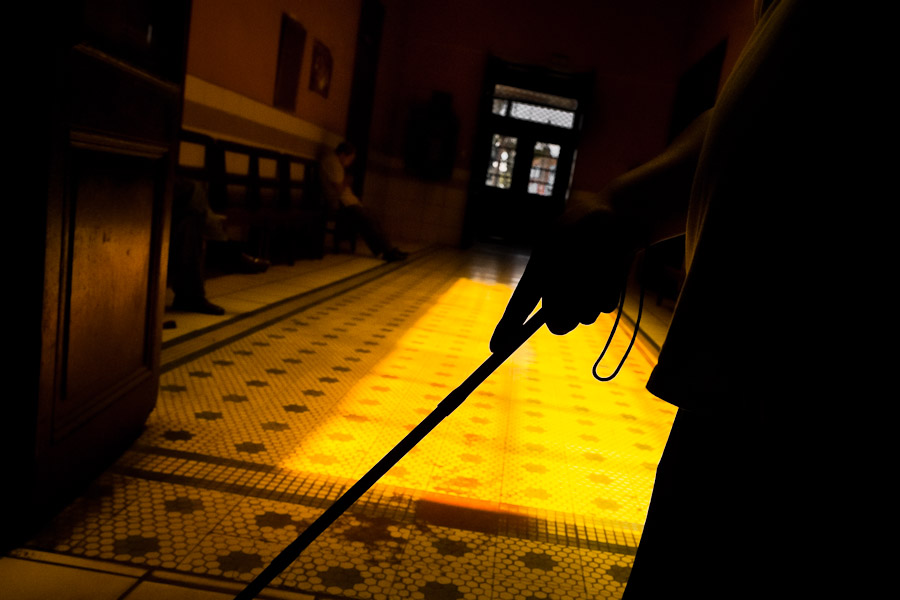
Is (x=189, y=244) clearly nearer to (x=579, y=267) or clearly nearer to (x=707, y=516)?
(x=579, y=267)

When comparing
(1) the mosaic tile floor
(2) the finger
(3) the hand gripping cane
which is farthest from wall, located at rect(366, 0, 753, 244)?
(2) the finger

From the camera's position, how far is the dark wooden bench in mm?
5203

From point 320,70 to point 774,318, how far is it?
832cm

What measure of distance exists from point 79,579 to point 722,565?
1295 mm

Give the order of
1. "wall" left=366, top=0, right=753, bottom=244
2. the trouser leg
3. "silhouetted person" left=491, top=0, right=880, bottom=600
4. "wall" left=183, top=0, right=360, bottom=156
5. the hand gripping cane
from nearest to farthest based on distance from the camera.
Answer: "silhouetted person" left=491, top=0, right=880, bottom=600, the trouser leg, the hand gripping cane, "wall" left=183, top=0, right=360, bottom=156, "wall" left=366, top=0, right=753, bottom=244

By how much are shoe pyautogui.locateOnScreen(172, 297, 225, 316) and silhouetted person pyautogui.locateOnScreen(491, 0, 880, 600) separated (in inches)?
144

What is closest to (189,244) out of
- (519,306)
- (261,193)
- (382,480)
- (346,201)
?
(382,480)

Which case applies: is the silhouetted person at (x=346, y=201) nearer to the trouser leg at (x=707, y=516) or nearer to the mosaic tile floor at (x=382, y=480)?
the mosaic tile floor at (x=382, y=480)

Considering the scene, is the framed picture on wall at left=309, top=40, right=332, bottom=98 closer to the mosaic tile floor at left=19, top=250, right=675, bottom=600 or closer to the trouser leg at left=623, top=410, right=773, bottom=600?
the mosaic tile floor at left=19, top=250, right=675, bottom=600

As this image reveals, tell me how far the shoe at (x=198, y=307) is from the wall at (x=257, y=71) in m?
1.77

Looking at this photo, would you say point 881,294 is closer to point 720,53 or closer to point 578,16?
point 720,53

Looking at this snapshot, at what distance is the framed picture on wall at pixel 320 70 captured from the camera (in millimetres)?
8062

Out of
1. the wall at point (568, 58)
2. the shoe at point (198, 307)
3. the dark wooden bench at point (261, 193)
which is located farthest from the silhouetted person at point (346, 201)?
the shoe at point (198, 307)

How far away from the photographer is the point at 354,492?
1.09m
